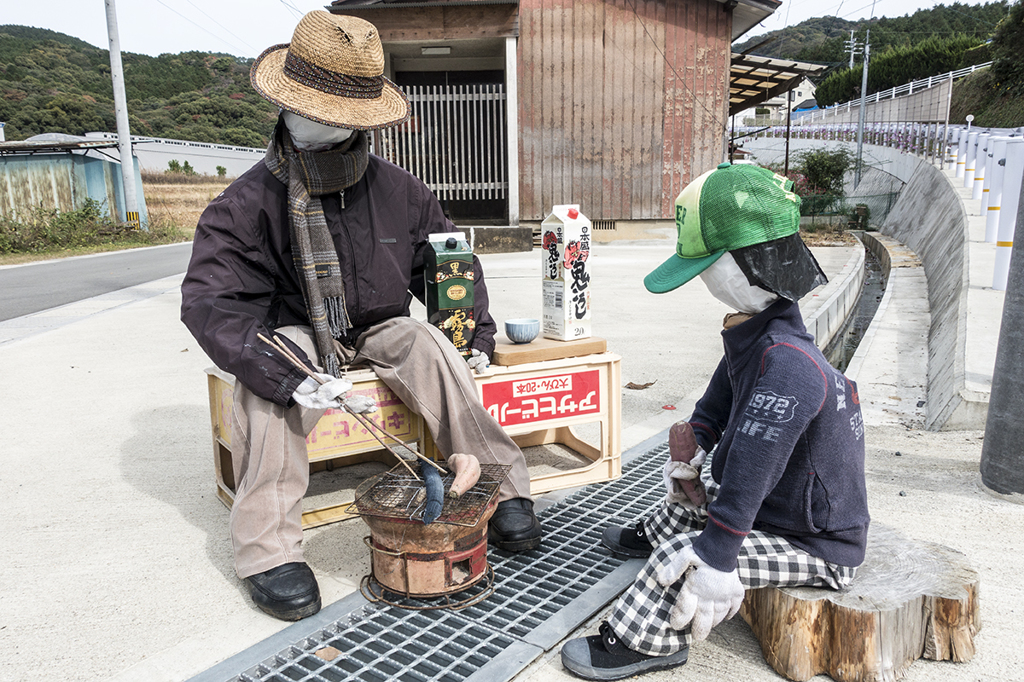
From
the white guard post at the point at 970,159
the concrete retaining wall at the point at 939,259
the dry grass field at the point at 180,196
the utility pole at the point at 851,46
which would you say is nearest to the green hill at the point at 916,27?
the utility pole at the point at 851,46

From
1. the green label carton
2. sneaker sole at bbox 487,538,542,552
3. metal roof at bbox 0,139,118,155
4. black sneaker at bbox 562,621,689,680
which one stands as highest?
metal roof at bbox 0,139,118,155

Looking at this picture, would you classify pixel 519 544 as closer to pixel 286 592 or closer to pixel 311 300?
pixel 286 592

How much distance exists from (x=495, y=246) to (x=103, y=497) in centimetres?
983

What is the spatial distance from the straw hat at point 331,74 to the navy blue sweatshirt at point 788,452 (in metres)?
1.55

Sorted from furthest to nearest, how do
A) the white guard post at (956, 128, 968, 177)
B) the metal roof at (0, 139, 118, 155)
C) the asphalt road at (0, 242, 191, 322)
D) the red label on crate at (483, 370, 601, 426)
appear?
1. the metal roof at (0, 139, 118, 155)
2. the white guard post at (956, 128, 968, 177)
3. the asphalt road at (0, 242, 191, 322)
4. the red label on crate at (483, 370, 601, 426)

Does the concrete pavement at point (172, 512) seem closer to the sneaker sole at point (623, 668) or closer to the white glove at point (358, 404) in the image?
the sneaker sole at point (623, 668)

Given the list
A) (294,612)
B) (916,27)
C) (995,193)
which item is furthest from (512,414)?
(916,27)

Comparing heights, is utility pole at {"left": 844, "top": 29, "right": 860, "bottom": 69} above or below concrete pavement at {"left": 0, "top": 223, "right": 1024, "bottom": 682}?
above

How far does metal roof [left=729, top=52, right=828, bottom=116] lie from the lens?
1393 cm

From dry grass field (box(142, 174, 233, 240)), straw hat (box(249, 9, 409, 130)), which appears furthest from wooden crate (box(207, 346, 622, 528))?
dry grass field (box(142, 174, 233, 240))

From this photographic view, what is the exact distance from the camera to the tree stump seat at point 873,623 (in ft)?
6.06

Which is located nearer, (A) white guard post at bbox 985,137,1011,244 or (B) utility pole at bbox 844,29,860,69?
(A) white guard post at bbox 985,137,1011,244

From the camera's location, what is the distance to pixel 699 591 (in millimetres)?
1817

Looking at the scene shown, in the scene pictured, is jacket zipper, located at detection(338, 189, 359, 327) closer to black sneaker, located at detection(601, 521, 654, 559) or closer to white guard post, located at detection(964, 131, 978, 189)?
black sneaker, located at detection(601, 521, 654, 559)
